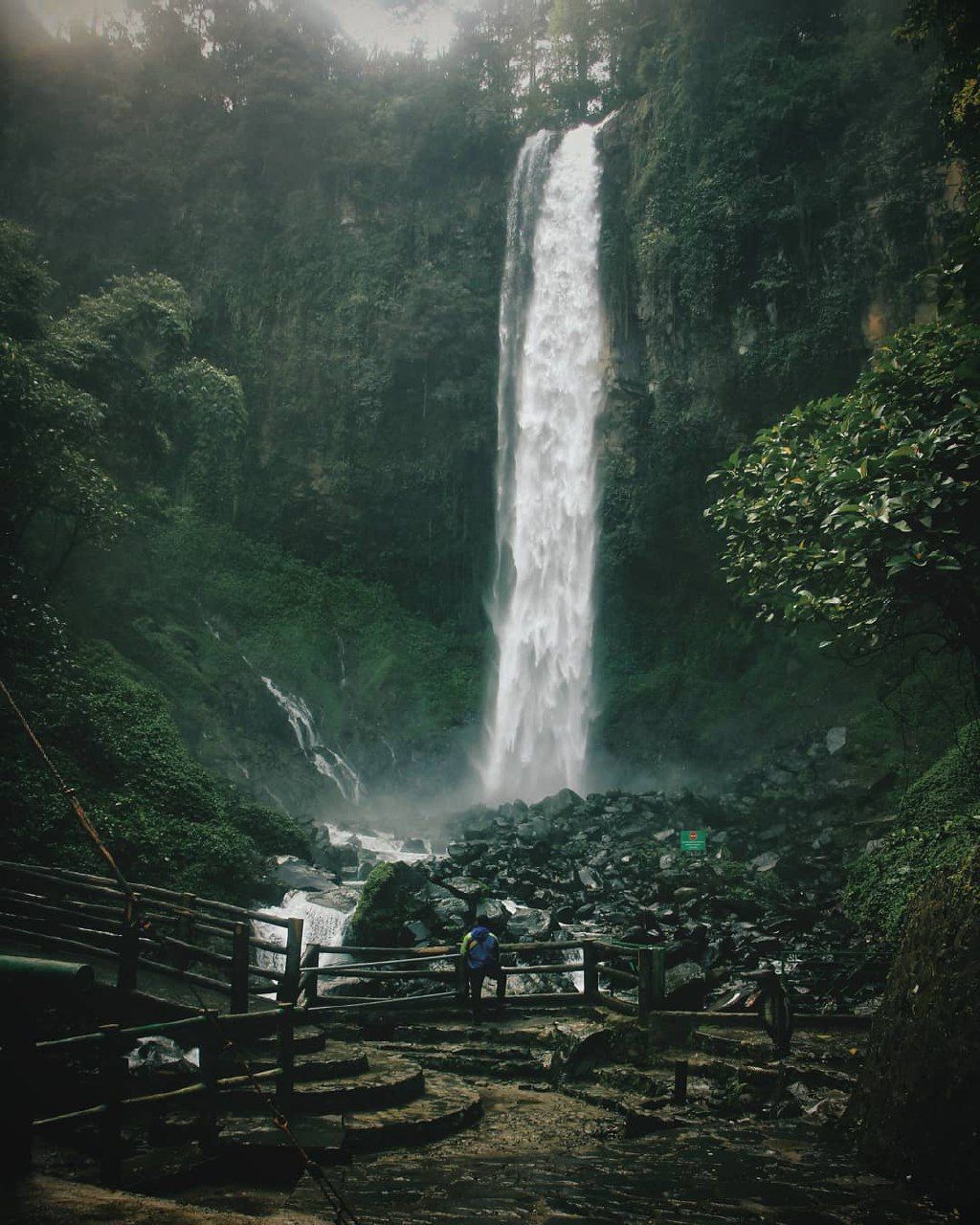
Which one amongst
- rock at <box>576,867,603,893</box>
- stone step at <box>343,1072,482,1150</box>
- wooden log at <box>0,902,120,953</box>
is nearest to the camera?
stone step at <box>343,1072,482,1150</box>

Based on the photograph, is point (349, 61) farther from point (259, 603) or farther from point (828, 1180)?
point (828, 1180)

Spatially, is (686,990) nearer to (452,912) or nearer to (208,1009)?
(452,912)

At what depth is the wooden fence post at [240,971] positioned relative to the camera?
6.48 m

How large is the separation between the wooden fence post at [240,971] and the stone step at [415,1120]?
1.22 metres

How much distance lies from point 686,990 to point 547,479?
785 inches

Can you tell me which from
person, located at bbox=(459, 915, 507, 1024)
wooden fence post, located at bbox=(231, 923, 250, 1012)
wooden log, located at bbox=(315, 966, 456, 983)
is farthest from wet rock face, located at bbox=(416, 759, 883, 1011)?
wooden fence post, located at bbox=(231, 923, 250, 1012)

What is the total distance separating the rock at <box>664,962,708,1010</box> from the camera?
8148 mm

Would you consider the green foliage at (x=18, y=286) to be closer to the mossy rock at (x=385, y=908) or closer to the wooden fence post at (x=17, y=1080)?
the mossy rock at (x=385, y=908)

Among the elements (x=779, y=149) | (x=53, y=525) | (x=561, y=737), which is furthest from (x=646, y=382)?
(x=53, y=525)

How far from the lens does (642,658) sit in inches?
1030

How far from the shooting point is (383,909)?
12.1 meters

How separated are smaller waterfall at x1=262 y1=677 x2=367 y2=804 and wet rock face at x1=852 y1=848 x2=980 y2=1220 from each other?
67.0 ft

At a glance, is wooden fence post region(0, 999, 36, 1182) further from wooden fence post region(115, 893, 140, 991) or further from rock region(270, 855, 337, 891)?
rock region(270, 855, 337, 891)

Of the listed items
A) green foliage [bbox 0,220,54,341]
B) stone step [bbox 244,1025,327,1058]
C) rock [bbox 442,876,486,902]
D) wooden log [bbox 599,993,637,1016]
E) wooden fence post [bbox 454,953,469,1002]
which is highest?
green foliage [bbox 0,220,54,341]
